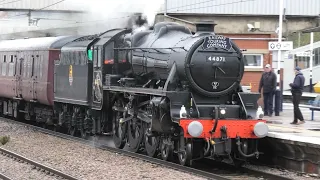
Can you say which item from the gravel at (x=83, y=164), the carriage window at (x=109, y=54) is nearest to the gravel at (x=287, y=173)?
the gravel at (x=83, y=164)

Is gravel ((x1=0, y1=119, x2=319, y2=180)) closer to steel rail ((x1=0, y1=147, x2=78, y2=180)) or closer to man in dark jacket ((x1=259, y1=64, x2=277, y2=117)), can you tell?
steel rail ((x1=0, y1=147, x2=78, y2=180))

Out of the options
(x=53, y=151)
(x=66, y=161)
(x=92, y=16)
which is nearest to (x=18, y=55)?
(x=92, y=16)

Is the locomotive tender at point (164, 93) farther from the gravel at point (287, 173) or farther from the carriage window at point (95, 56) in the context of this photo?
the gravel at point (287, 173)

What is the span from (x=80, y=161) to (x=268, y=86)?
7.99 m

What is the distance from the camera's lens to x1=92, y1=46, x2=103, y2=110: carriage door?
14.2m

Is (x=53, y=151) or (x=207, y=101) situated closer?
(x=207, y=101)

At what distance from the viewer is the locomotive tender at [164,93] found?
10961 millimetres

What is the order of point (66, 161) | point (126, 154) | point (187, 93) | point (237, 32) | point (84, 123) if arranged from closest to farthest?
point (187, 93), point (66, 161), point (126, 154), point (84, 123), point (237, 32)

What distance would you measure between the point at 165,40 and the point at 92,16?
8865 millimetres

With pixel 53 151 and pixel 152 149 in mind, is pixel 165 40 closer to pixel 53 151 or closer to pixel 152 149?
pixel 152 149

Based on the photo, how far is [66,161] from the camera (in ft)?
39.2

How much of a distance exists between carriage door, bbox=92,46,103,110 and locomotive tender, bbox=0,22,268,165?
0.08 feet

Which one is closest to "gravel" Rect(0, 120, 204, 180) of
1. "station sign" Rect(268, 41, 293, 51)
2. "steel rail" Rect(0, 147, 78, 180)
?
"steel rail" Rect(0, 147, 78, 180)

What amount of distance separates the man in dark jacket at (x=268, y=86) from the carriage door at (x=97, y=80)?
5.98 meters
